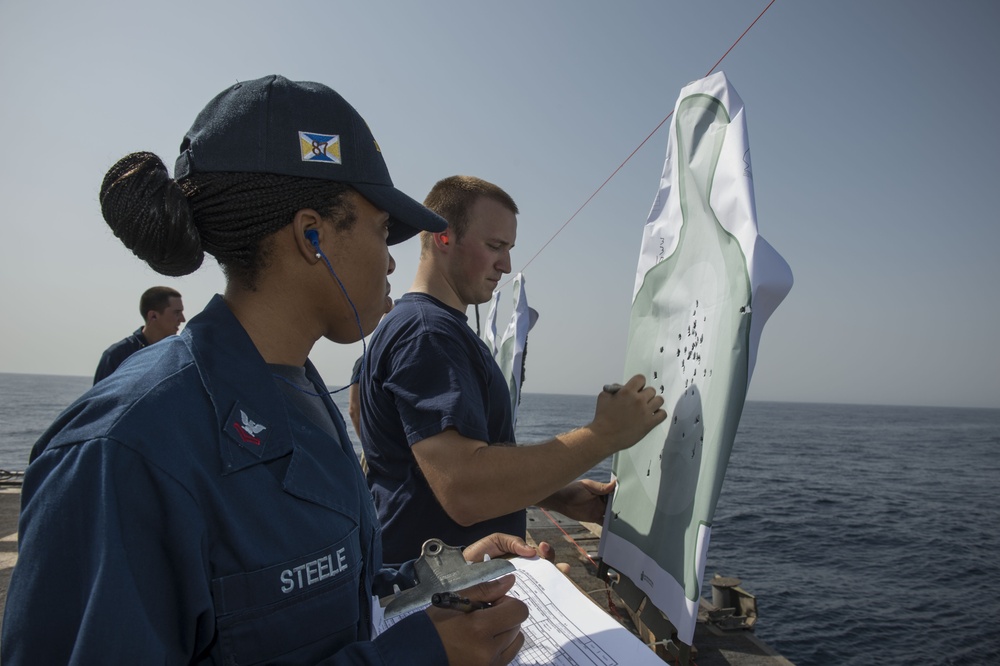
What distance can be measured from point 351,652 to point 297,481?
1.04ft

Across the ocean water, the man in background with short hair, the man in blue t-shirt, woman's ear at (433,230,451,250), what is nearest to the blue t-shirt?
the man in blue t-shirt

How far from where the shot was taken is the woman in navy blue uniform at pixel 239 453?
32.0 inches

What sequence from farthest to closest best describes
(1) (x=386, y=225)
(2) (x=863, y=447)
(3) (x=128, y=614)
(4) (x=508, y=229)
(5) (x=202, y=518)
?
(2) (x=863, y=447) < (4) (x=508, y=229) < (1) (x=386, y=225) < (5) (x=202, y=518) < (3) (x=128, y=614)

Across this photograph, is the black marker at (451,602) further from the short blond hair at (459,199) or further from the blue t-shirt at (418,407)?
the short blond hair at (459,199)

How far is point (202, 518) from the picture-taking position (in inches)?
36.0

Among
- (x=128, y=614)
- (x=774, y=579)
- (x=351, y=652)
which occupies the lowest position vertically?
(x=774, y=579)

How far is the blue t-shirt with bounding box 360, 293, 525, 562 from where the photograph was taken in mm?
1912

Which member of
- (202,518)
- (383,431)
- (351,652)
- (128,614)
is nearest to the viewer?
(128,614)

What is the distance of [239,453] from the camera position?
3.33 feet

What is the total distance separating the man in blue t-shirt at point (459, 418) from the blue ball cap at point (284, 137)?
2.53 feet

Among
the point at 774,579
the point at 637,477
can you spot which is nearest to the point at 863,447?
the point at 774,579

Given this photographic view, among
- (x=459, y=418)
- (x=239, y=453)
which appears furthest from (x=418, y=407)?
(x=239, y=453)

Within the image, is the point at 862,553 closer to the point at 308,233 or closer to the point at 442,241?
the point at 442,241

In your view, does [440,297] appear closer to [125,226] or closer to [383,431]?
[383,431]
